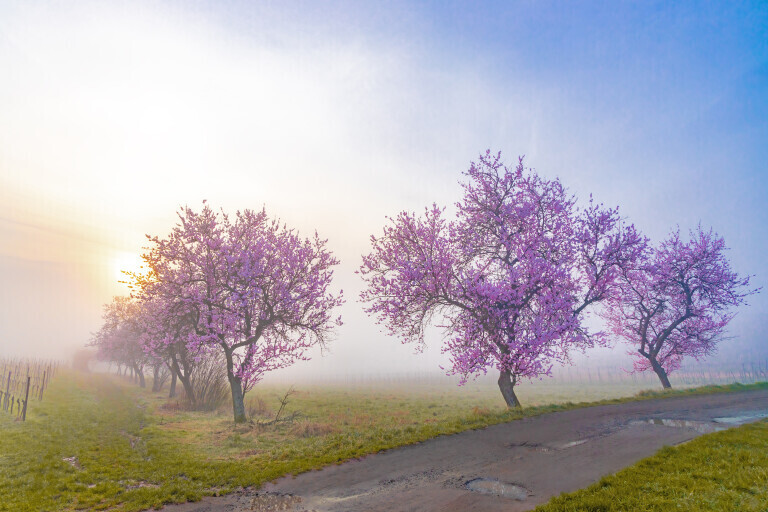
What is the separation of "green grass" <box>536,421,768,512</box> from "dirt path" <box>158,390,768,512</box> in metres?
0.88

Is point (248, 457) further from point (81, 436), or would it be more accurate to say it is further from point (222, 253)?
point (222, 253)

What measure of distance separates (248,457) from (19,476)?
27.2ft

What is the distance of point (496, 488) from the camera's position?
11281 millimetres

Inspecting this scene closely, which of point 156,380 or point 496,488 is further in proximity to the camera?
point 156,380

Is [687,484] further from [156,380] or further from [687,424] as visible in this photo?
[156,380]

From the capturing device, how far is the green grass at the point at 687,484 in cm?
901

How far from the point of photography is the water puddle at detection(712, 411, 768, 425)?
18675mm

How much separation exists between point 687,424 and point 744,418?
434 cm

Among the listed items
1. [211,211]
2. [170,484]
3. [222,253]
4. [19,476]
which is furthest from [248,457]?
[211,211]

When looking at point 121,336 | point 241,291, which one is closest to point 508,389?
point 241,291

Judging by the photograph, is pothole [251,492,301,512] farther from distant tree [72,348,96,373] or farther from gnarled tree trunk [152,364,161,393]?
distant tree [72,348,96,373]

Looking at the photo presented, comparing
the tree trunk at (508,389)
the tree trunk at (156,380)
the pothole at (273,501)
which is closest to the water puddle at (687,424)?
the tree trunk at (508,389)

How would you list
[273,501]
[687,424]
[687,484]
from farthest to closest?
[687,424] < [273,501] < [687,484]

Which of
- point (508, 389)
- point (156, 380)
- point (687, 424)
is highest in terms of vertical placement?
point (156, 380)
